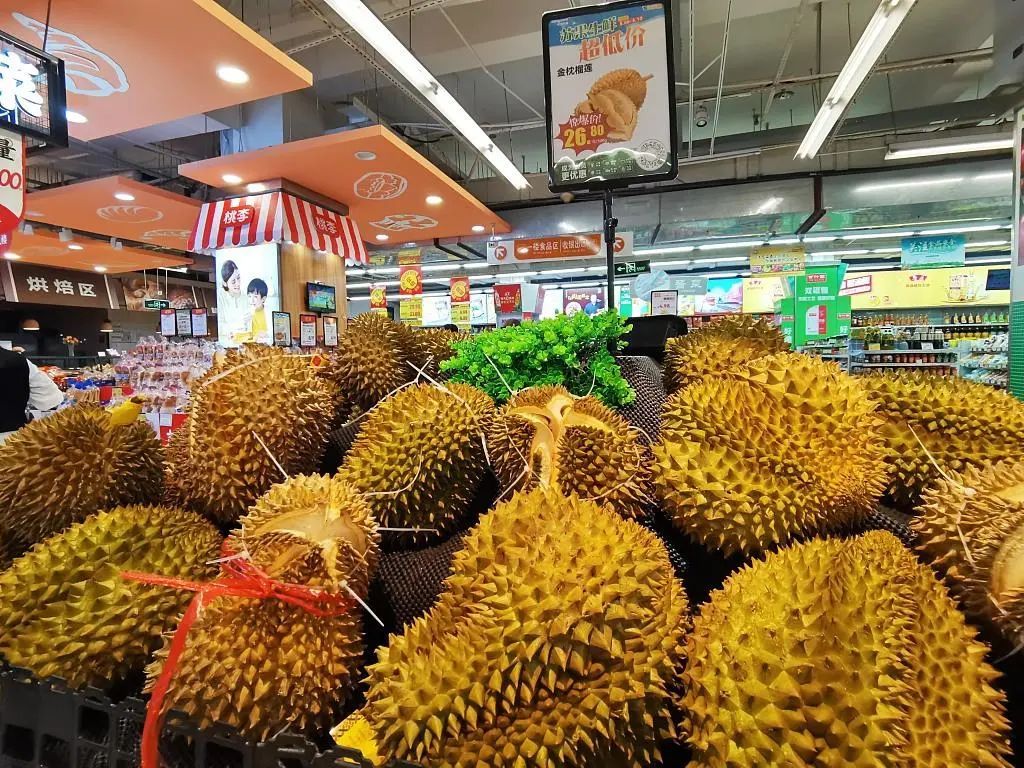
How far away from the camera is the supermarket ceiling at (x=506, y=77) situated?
18.4 feet

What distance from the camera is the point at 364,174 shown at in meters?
6.68

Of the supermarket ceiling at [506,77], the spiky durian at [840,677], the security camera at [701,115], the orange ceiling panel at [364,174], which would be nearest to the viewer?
the spiky durian at [840,677]

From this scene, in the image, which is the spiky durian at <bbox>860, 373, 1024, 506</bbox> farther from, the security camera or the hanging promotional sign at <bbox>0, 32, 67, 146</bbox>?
the security camera

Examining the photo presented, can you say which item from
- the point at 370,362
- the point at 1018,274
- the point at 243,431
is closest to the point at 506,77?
the point at 1018,274

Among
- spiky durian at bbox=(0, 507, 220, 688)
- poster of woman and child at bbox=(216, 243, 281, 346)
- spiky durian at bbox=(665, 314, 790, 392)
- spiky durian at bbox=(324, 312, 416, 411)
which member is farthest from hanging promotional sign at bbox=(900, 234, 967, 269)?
spiky durian at bbox=(0, 507, 220, 688)

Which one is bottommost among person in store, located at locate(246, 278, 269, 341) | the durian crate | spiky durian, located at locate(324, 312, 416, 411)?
the durian crate

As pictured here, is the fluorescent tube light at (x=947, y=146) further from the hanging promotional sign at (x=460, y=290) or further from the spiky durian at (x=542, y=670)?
the spiky durian at (x=542, y=670)

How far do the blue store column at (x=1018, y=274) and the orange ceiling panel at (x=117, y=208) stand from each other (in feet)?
30.1

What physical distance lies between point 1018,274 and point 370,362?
17.5ft

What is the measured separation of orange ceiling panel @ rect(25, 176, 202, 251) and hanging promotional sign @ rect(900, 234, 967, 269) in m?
12.7

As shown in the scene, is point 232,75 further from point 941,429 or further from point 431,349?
point 941,429

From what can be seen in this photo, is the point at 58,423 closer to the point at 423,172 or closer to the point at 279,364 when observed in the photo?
the point at 279,364

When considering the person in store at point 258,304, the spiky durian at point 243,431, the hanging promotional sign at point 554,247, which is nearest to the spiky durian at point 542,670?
the spiky durian at point 243,431

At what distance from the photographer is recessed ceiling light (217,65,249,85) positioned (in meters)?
4.26
